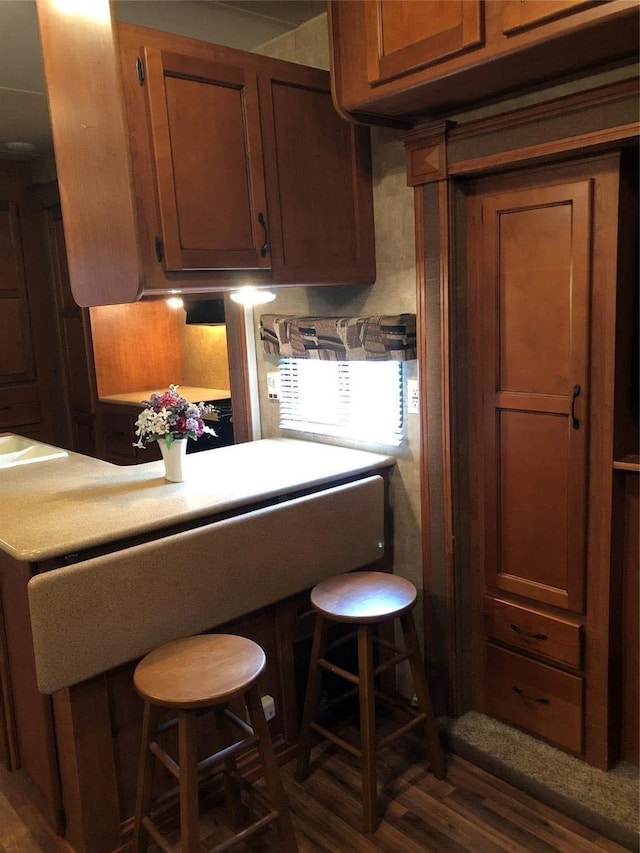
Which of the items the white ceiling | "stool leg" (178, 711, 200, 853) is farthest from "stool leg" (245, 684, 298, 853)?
the white ceiling

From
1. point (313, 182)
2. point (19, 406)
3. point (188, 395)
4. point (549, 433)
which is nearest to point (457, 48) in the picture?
point (313, 182)

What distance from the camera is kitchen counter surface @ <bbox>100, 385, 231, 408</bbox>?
4216 mm

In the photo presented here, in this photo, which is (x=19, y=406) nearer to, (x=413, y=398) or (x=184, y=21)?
(x=184, y=21)

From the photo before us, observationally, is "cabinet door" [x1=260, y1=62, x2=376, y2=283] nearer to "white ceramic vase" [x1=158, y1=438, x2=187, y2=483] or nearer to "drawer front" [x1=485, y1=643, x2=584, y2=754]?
"white ceramic vase" [x1=158, y1=438, x2=187, y2=483]

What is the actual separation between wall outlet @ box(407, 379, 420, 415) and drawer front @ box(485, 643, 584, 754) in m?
0.87

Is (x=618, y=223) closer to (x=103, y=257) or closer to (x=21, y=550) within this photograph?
(x=103, y=257)

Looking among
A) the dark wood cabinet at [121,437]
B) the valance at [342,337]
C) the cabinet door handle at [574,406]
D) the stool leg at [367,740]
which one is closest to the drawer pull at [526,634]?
the stool leg at [367,740]

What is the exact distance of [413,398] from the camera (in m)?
2.47

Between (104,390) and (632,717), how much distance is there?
3.66 metres

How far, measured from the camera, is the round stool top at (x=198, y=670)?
5.50ft

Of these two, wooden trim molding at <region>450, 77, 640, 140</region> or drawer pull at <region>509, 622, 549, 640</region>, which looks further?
drawer pull at <region>509, 622, 549, 640</region>

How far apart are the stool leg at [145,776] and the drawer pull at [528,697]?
122cm

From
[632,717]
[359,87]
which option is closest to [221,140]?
[359,87]

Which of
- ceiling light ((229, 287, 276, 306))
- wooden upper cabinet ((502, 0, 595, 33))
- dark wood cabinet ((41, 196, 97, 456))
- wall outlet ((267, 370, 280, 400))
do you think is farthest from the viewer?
dark wood cabinet ((41, 196, 97, 456))
